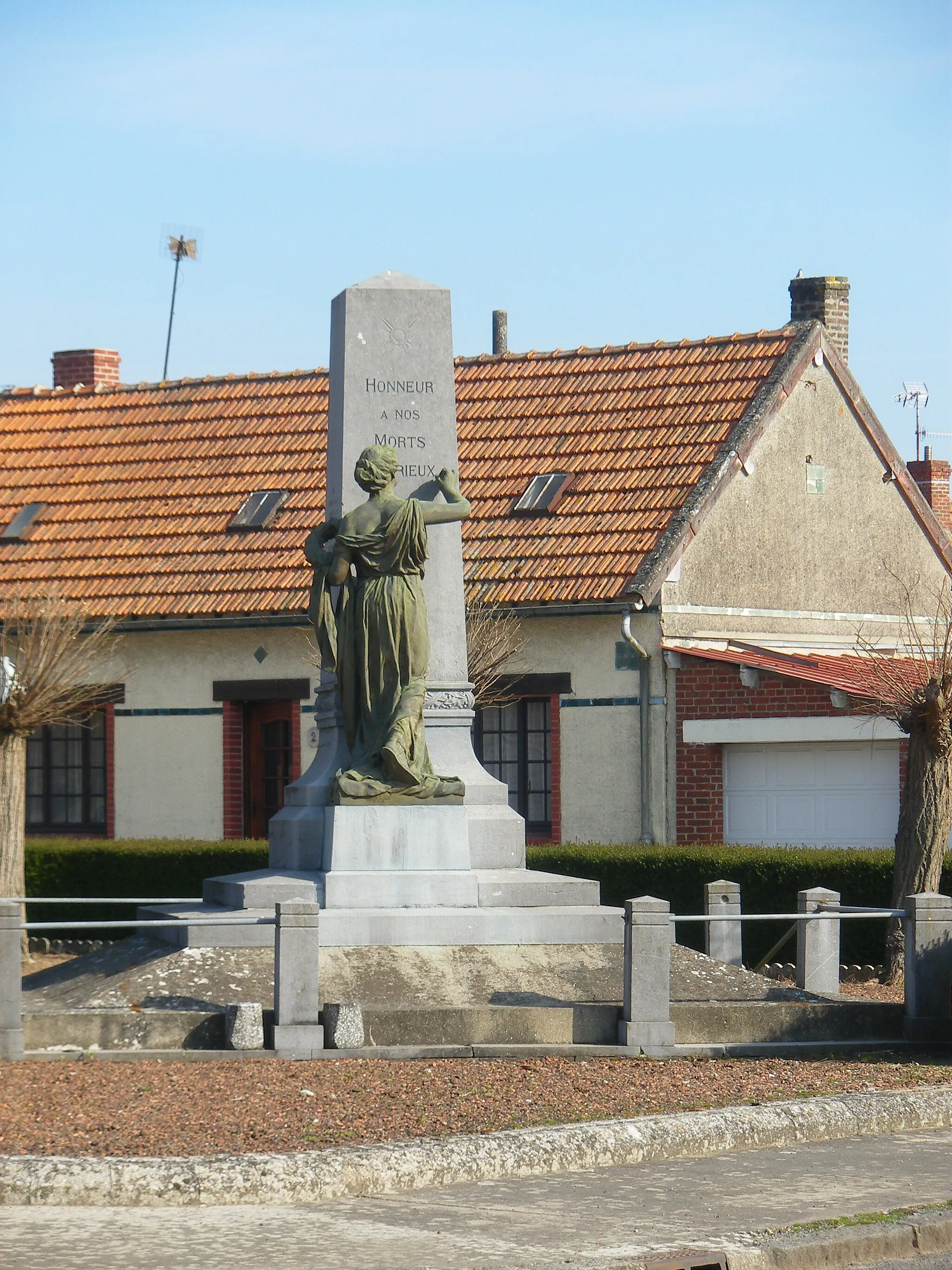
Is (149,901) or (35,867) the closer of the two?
(149,901)

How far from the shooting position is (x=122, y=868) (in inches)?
841

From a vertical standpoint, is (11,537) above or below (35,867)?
above

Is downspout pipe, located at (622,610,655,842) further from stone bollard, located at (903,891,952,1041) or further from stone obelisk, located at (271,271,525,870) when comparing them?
stone bollard, located at (903,891,952,1041)

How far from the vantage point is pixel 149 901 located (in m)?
14.6

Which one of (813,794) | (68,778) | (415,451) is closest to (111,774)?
(68,778)

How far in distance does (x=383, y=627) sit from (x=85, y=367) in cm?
1865

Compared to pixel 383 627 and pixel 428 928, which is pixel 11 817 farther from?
pixel 428 928

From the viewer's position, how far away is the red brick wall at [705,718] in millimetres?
21094

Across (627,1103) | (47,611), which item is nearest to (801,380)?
(47,611)

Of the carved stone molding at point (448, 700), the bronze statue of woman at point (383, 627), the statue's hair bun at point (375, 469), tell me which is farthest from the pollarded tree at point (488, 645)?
the statue's hair bun at point (375, 469)

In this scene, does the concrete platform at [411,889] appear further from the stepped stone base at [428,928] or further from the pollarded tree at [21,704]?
the pollarded tree at [21,704]

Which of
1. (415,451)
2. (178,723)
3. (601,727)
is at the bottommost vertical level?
(601,727)

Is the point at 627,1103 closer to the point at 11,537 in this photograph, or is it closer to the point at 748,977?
the point at 748,977

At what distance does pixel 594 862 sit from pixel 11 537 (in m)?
10.5
